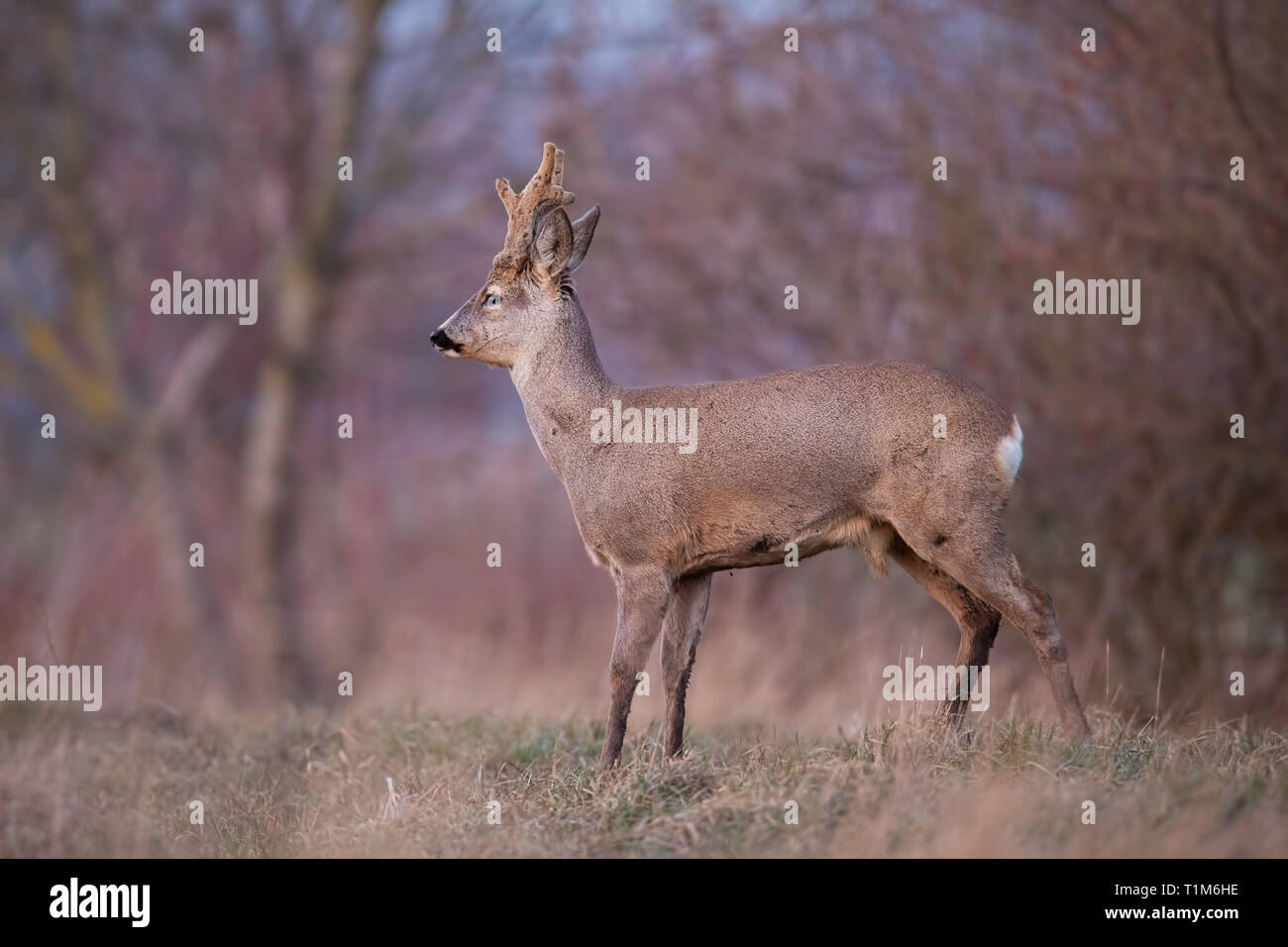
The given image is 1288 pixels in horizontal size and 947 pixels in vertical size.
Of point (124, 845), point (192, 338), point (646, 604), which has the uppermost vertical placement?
point (192, 338)

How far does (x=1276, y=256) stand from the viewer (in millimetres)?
11266

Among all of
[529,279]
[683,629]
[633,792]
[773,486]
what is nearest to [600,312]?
[529,279]

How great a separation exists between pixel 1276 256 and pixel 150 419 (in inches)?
538

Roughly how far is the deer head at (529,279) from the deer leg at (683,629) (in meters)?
1.42

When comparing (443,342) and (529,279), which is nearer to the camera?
(443,342)

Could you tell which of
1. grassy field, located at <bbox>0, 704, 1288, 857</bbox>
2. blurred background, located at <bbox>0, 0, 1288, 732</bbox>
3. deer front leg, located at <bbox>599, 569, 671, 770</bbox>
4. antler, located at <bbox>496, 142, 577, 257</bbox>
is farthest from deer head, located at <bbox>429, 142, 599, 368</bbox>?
blurred background, located at <bbox>0, 0, 1288, 732</bbox>

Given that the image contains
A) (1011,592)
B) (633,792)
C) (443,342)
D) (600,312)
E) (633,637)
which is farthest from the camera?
(600,312)

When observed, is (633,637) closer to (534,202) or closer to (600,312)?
(534,202)

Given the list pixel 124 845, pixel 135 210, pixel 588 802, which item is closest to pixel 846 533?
pixel 588 802

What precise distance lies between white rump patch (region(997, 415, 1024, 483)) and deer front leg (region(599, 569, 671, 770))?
64.2 inches

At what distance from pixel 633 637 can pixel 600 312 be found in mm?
10395

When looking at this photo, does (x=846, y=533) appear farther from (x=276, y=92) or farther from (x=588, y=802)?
(x=276, y=92)

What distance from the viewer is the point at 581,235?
26.3 ft

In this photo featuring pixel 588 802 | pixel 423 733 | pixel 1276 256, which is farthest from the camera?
pixel 1276 256
